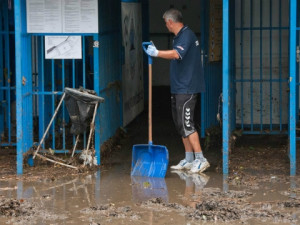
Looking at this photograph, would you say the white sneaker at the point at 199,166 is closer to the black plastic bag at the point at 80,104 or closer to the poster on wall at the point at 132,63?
the black plastic bag at the point at 80,104

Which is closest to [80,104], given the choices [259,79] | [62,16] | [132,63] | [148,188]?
[62,16]

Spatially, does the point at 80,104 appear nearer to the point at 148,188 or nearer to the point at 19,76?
the point at 19,76

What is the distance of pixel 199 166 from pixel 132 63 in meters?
4.13

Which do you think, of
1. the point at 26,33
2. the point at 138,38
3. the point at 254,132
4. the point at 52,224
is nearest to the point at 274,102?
the point at 254,132

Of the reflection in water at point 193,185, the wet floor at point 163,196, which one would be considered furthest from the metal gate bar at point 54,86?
the reflection in water at point 193,185

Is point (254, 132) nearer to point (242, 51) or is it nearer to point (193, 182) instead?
point (242, 51)

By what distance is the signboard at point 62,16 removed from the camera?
31.0 ft

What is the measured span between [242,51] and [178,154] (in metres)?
2.06

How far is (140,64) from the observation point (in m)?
Answer: 14.1

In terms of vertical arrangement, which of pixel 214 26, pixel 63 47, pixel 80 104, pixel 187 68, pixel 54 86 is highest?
pixel 214 26

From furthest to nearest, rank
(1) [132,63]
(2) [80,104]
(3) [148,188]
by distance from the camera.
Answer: (1) [132,63]
(2) [80,104]
(3) [148,188]

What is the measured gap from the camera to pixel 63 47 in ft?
31.4

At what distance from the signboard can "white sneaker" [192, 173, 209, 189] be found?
7.42 feet

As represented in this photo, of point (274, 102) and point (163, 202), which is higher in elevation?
point (274, 102)
